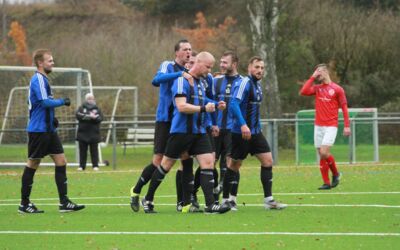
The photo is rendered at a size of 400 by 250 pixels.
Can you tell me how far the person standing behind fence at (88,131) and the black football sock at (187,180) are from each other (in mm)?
14068

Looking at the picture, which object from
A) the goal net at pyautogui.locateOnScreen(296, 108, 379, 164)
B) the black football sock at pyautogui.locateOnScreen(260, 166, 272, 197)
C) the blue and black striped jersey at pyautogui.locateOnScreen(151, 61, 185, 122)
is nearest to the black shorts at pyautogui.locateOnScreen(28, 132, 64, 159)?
the blue and black striped jersey at pyautogui.locateOnScreen(151, 61, 185, 122)

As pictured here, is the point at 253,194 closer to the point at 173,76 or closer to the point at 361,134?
the point at 173,76

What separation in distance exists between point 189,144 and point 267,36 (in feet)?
78.0

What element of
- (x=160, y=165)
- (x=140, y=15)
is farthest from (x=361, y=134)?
(x=140, y=15)

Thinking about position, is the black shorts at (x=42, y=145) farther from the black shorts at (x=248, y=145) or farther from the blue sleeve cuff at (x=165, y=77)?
the black shorts at (x=248, y=145)

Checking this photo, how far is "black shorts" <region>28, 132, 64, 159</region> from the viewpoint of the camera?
14836 millimetres

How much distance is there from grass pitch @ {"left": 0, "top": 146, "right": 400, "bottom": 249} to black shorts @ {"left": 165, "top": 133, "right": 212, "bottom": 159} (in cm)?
85

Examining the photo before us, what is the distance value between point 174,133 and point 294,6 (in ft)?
106

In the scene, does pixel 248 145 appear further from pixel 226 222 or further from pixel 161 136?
pixel 226 222

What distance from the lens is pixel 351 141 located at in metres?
28.0

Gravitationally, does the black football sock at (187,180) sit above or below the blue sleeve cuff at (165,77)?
below

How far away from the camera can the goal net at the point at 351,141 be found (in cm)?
2834

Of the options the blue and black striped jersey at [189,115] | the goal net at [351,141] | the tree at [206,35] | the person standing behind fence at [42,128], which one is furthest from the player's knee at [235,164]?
the tree at [206,35]

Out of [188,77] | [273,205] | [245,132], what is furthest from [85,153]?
[188,77]
